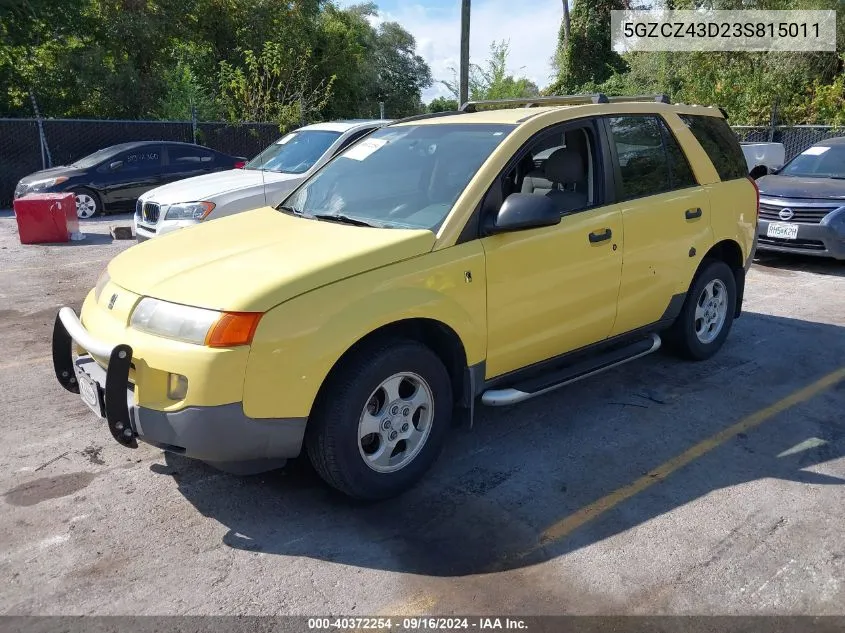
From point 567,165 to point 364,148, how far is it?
1325 mm

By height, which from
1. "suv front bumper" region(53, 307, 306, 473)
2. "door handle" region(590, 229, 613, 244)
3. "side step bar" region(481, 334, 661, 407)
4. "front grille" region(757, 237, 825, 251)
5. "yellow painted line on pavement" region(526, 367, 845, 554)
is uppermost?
"door handle" region(590, 229, 613, 244)

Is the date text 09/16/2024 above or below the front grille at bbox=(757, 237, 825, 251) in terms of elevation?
below

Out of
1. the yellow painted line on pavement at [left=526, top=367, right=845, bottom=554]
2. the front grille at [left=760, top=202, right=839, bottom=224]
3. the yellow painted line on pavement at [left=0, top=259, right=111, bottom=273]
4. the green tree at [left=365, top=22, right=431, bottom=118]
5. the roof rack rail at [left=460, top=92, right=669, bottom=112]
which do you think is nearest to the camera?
the yellow painted line on pavement at [left=526, top=367, right=845, bottom=554]

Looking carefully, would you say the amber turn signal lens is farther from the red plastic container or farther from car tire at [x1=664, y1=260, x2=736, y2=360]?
the red plastic container

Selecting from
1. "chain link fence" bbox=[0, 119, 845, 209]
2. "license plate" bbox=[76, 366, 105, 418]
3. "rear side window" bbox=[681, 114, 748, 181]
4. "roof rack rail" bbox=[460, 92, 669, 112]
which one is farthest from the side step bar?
"chain link fence" bbox=[0, 119, 845, 209]

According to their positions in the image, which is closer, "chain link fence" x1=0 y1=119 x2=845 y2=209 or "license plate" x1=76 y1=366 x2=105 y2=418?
"license plate" x1=76 y1=366 x2=105 y2=418

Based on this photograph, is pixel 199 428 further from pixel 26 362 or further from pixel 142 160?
pixel 142 160

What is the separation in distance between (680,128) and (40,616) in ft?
15.9

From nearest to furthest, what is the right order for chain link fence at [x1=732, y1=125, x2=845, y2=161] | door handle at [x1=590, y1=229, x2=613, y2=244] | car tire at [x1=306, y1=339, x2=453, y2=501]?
car tire at [x1=306, y1=339, x2=453, y2=501] → door handle at [x1=590, y1=229, x2=613, y2=244] → chain link fence at [x1=732, y1=125, x2=845, y2=161]

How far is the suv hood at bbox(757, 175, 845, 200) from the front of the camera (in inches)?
353

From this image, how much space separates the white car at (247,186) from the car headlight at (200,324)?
187 inches

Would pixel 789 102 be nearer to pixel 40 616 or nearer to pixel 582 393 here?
pixel 582 393

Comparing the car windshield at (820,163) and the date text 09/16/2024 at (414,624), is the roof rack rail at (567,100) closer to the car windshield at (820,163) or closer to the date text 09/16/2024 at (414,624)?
the date text 09/16/2024 at (414,624)

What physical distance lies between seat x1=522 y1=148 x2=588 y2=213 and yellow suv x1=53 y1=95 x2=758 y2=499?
0.4 inches
